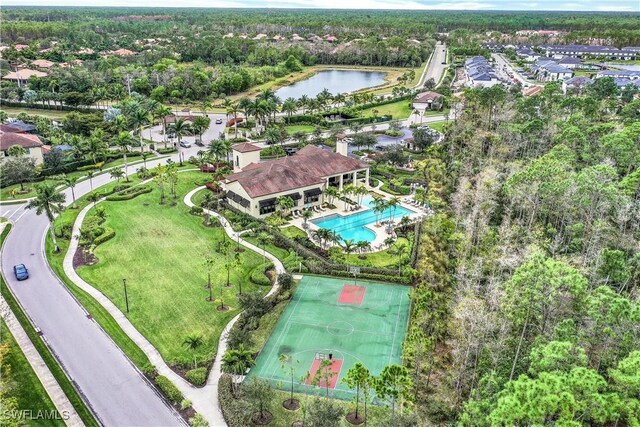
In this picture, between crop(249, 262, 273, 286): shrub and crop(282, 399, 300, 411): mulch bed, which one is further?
crop(249, 262, 273, 286): shrub

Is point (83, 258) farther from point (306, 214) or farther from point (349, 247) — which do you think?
point (349, 247)

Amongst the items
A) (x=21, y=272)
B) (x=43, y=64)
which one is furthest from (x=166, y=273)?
(x=43, y=64)

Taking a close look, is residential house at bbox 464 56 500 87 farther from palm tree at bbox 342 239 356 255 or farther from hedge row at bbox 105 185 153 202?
hedge row at bbox 105 185 153 202

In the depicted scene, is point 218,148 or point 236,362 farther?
point 218,148

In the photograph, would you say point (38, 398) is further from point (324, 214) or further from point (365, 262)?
point (324, 214)

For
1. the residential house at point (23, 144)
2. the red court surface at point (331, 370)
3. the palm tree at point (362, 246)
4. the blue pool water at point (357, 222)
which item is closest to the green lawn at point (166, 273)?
the red court surface at point (331, 370)

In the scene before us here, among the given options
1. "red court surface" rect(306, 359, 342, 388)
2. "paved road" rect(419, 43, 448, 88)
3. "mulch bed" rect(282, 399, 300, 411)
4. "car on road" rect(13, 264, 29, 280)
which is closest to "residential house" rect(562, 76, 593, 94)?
"paved road" rect(419, 43, 448, 88)

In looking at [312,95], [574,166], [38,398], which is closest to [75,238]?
[38,398]
